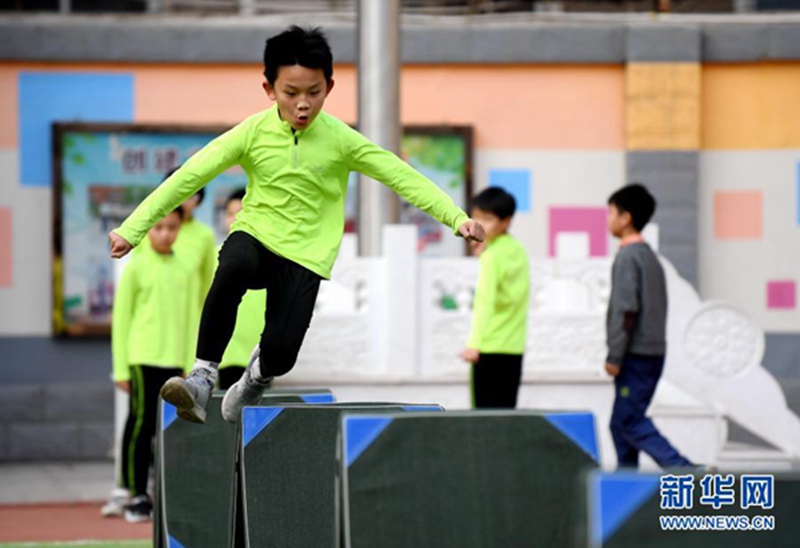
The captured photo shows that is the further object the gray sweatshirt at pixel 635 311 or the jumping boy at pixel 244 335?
the gray sweatshirt at pixel 635 311

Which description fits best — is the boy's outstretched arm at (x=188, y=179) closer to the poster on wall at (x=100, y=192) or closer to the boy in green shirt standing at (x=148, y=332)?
the boy in green shirt standing at (x=148, y=332)

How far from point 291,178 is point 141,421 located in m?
3.44

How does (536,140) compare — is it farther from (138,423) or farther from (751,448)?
(138,423)

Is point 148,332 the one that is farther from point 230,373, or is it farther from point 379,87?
point 379,87

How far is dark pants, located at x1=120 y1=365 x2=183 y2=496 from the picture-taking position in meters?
9.50

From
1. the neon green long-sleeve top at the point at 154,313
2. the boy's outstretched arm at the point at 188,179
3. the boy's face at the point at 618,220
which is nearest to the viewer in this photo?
the boy's outstretched arm at the point at 188,179

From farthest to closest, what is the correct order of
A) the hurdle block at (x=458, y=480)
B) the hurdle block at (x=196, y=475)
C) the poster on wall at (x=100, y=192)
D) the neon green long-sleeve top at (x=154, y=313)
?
the poster on wall at (x=100, y=192) < the neon green long-sleeve top at (x=154, y=313) < the hurdle block at (x=196, y=475) < the hurdle block at (x=458, y=480)

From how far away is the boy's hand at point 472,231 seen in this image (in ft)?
20.2

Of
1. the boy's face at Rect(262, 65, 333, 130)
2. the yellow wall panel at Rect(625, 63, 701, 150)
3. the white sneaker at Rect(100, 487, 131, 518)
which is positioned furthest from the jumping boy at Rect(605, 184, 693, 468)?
the yellow wall panel at Rect(625, 63, 701, 150)

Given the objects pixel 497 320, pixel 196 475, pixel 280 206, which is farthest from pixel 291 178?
pixel 497 320

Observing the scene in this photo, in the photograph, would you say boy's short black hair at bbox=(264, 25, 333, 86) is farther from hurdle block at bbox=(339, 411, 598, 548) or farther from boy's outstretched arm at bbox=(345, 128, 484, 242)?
hurdle block at bbox=(339, 411, 598, 548)

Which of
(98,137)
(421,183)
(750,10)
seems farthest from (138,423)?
(750,10)

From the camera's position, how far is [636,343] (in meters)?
9.59

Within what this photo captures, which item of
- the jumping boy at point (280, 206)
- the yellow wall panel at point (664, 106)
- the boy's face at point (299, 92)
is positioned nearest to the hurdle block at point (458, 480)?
the jumping boy at point (280, 206)
